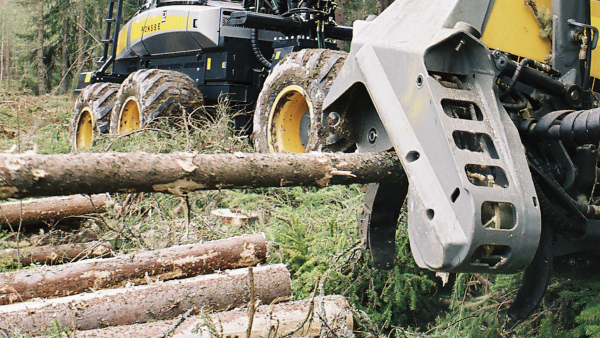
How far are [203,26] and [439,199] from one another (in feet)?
18.2

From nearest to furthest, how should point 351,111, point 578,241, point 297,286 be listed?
point 578,241 < point 351,111 < point 297,286

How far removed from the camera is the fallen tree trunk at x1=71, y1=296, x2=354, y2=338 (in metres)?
2.96

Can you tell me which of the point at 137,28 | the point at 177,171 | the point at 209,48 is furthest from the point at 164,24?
the point at 177,171

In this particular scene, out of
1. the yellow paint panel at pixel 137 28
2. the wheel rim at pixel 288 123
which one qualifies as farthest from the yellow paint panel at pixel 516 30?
the yellow paint panel at pixel 137 28

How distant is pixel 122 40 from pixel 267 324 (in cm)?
790

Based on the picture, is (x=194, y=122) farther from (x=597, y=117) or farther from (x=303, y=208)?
(x=597, y=117)

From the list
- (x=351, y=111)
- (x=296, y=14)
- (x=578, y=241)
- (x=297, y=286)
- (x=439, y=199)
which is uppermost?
(x=296, y=14)

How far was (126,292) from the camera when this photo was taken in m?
3.28

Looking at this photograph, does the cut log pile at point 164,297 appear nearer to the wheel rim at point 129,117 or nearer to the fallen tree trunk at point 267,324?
the fallen tree trunk at point 267,324

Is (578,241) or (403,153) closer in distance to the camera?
(403,153)

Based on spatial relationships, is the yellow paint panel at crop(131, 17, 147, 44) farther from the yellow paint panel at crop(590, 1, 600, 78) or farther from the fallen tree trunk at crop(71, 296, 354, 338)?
the yellow paint panel at crop(590, 1, 600, 78)

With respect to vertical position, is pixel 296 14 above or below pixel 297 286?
above

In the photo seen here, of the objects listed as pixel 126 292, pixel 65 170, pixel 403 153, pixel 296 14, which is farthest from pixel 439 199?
pixel 296 14

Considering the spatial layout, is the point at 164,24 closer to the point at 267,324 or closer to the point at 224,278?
the point at 224,278
